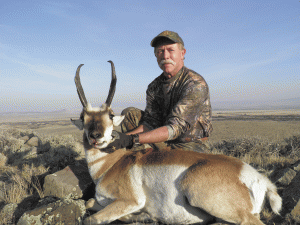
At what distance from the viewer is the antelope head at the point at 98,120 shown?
3.23 meters

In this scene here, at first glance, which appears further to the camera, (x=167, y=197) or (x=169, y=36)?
(x=169, y=36)

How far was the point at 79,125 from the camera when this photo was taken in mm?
3709

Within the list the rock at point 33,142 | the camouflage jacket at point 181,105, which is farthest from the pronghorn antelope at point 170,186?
the rock at point 33,142

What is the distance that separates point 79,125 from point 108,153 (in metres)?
0.75

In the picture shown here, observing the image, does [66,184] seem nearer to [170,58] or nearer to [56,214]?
[56,214]

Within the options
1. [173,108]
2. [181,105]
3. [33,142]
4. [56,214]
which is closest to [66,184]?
[56,214]

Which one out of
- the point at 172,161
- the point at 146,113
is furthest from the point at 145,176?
the point at 146,113

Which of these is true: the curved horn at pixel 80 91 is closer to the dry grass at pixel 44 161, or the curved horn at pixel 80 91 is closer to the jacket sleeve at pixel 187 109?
the jacket sleeve at pixel 187 109

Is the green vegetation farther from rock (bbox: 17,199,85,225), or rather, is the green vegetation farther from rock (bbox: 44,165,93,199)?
rock (bbox: 17,199,85,225)

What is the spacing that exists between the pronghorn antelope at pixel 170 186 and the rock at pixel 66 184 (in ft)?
2.01

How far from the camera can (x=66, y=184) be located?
3.99 m

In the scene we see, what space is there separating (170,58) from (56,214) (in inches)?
152

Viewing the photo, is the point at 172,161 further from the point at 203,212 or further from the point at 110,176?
the point at 110,176

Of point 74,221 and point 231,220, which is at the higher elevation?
point 231,220
